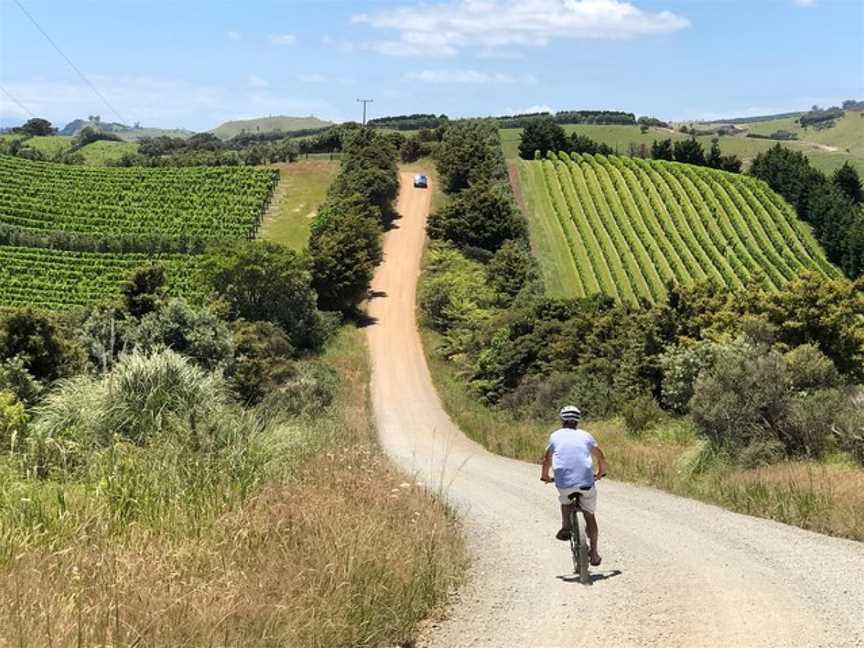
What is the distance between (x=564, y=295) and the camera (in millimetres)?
61281

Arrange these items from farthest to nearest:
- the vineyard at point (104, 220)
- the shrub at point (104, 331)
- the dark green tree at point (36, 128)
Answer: the dark green tree at point (36, 128), the vineyard at point (104, 220), the shrub at point (104, 331)

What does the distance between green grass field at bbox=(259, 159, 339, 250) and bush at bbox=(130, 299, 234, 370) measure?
129 ft

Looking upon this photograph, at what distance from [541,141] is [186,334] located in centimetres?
7787

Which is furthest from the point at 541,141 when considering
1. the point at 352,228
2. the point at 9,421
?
the point at 9,421

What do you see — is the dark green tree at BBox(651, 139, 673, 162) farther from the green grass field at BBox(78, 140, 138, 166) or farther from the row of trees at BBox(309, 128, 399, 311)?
the green grass field at BBox(78, 140, 138, 166)

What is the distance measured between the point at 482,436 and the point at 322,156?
7321cm

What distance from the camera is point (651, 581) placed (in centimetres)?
834

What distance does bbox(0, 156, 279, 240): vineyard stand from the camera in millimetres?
77062

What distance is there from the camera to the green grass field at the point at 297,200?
7431 centimetres

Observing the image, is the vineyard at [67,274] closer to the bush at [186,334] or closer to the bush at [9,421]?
the bush at [186,334]

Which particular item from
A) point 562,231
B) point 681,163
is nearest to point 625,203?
point 562,231

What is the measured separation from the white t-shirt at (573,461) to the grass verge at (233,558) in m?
1.42

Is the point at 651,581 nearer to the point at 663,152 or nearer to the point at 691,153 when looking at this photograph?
the point at 691,153

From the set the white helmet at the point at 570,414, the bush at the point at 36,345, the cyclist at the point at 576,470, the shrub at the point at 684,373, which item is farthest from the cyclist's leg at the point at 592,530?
the bush at the point at 36,345
